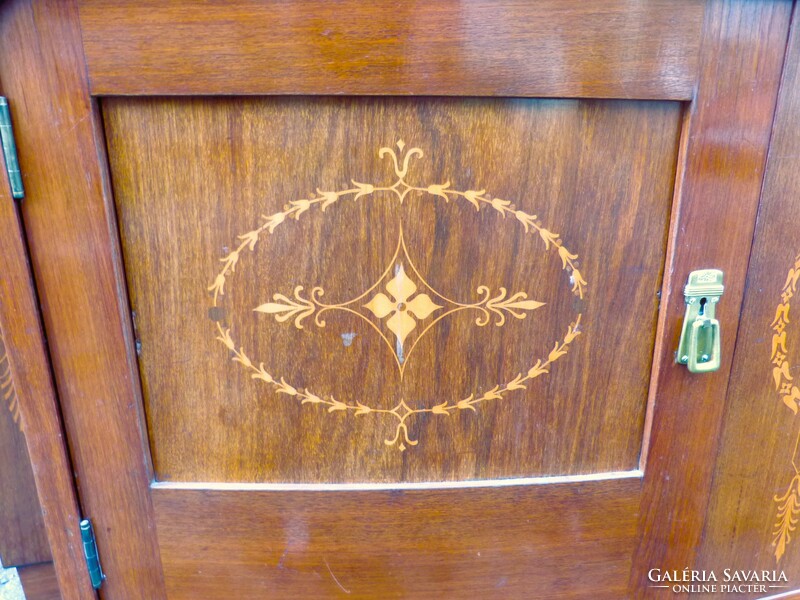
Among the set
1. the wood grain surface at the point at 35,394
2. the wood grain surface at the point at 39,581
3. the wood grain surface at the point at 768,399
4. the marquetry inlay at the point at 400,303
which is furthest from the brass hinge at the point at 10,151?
the wood grain surface at the point at 768,399

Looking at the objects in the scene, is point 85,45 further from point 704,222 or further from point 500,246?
point 704,222

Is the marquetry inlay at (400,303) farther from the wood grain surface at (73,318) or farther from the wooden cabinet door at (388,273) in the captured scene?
the wood grain surface at (73,318)

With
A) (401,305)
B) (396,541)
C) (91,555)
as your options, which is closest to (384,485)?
(396,541)

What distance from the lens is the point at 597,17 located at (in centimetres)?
45

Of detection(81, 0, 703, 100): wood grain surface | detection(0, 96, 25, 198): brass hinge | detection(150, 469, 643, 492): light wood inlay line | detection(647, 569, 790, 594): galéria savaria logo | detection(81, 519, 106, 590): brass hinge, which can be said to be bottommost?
detection(647, 569, 790, 594): galéria savaria logo

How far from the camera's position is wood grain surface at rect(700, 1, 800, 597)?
0.51 m

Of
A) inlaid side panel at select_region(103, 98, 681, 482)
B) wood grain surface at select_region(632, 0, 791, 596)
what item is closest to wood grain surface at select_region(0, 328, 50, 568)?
inlaid side panel at select_region(103, 98, 681, 482)

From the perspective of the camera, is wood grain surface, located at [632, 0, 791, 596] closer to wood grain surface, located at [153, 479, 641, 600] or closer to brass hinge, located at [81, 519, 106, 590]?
wood grain surface, located at [153, 479, 641, 600]

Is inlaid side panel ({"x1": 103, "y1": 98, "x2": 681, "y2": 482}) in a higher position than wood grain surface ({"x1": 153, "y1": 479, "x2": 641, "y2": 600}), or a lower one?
higher

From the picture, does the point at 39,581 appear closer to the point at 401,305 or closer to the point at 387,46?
the point at 401,305

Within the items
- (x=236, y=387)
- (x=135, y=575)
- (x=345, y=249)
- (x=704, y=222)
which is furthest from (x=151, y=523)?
(x=704, y=222)

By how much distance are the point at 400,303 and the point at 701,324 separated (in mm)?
312

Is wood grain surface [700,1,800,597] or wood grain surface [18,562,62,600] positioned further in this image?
wood grain surface [18,562,62,600]

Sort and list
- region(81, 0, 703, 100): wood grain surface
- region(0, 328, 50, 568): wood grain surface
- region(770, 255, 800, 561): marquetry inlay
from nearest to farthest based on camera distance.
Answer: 1. region(81, 0, 703, 100): wood grain surface
2. region(770, 255, 800, 561): marquetry inlay
3. region(0, 328, 50, 568): wood grain surface
